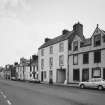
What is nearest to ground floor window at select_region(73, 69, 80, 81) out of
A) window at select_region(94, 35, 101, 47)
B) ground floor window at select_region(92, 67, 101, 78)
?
ground floor window at select_region(92, 67, 101, 78)

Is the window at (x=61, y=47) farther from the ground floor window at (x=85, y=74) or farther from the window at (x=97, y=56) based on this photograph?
the window at (x=97, y=56)

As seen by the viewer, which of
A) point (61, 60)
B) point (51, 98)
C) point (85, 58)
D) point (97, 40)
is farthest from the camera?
point (61, 60)

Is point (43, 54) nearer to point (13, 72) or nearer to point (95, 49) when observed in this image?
point (95, 49)

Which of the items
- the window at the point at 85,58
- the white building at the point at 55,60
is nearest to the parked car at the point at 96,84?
the window at the point at 85,58

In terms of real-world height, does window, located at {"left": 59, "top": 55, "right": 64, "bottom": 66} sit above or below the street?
above

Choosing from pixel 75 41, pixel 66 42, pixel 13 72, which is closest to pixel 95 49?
pixel 75 41

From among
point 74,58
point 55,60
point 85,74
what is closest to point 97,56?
point 85,74

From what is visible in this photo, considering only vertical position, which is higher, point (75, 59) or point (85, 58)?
point (85, 58)

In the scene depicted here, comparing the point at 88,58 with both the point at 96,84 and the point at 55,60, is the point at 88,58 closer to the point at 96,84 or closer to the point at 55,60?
the point at 96,84

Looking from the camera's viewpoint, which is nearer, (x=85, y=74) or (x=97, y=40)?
(x=97, y=40)

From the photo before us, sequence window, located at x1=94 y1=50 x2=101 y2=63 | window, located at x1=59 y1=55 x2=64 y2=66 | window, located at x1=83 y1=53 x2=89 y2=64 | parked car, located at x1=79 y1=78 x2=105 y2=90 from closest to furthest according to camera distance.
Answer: parked car, located at x1=79 y1=78 x2=105 y2=90
window, located at x1=94 y1=50 x2=101 y2=63
window, located at x1=83 y1=53 x2=89 y2=64
window, located at x1=59 y1=55 x2=64 y2=66

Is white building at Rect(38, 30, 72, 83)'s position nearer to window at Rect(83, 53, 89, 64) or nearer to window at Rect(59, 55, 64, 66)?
window at Rect(59, 55, 64, 66)

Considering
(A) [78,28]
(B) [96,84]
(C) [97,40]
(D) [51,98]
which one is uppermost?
(A) [78,28]

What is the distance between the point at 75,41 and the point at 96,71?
8.55 meters
